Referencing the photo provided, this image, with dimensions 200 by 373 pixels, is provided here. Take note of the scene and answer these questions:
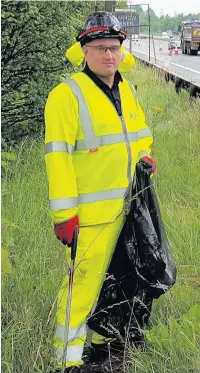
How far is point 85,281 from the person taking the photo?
9.74ft

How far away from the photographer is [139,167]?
3033 mm

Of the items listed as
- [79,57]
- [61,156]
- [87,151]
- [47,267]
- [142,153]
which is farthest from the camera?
[47,267]

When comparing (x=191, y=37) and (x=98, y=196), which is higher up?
(x=191, y=37)

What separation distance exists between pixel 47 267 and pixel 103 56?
1.35 m

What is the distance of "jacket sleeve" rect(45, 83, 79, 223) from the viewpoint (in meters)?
2.69

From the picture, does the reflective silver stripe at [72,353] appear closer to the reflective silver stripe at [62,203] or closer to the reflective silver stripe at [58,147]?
the reflective silver stripe at [62,203]

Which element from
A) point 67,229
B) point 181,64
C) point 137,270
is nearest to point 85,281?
point 137,270

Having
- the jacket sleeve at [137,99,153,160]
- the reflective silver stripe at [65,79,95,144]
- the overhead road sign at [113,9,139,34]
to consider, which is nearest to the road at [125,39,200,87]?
the overhead road sign at [113,9,139,34]

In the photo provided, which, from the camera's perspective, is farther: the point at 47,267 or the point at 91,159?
the point at 47,267

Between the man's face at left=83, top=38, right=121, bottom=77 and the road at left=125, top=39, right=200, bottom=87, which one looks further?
the road at left=125, top=39, right=200, bottom=87

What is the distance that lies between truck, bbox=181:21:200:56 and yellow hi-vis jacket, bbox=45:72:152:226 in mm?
32190

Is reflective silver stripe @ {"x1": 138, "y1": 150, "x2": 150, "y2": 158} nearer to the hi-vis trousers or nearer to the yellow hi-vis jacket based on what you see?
the yellow hi-vis jacket

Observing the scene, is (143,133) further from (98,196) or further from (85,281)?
(85,281)

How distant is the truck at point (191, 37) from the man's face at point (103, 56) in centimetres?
3214
